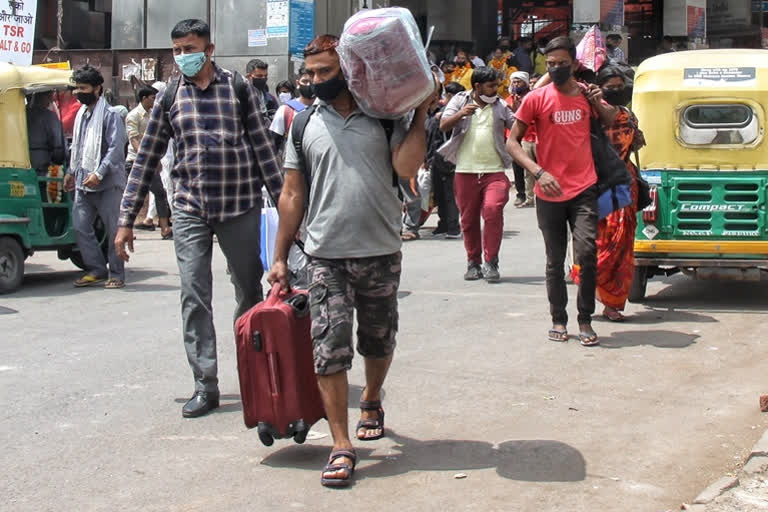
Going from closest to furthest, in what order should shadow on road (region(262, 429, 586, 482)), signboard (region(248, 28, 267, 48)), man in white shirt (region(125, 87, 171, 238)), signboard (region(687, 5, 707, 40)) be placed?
shadow on road (region(262, 429, 586, 482))
man in white shirt (region(125, 87, 171, 238))
signboard (region(248, 28, 267, 48))
signboard (region(687, 5, 707, 40))

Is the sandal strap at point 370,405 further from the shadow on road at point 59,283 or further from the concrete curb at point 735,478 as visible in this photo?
the shadow on road at point 59,283

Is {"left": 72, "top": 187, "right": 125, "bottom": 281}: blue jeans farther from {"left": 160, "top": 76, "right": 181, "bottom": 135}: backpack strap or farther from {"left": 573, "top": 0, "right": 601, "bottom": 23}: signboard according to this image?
{"left": 573, "top": 0, "right": 601, "bottom": 23}: signboard

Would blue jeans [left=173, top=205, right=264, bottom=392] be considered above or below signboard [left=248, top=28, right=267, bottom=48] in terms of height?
below

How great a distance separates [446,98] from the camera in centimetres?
1584

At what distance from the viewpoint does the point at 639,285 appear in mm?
9461

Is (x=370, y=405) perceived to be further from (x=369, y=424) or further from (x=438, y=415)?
(x=438, y=415)

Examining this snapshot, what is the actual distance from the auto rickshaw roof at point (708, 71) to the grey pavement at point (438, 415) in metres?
1.78

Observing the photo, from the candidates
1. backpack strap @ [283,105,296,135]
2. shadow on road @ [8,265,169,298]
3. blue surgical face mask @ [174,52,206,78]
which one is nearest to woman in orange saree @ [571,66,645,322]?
backpack strap @ [283,105,296,135]

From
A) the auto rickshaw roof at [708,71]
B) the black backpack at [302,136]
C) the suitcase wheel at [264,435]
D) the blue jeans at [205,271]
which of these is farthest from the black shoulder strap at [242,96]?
the auto rickshaw roof at [708,71]

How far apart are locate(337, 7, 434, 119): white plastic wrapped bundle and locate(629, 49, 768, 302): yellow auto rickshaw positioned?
484cm

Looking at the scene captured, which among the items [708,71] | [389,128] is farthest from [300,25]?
[389,128]

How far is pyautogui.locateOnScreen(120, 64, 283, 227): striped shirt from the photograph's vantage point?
19.6 feet

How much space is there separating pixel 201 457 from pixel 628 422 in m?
2.16

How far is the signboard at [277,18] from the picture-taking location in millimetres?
A: 19469
